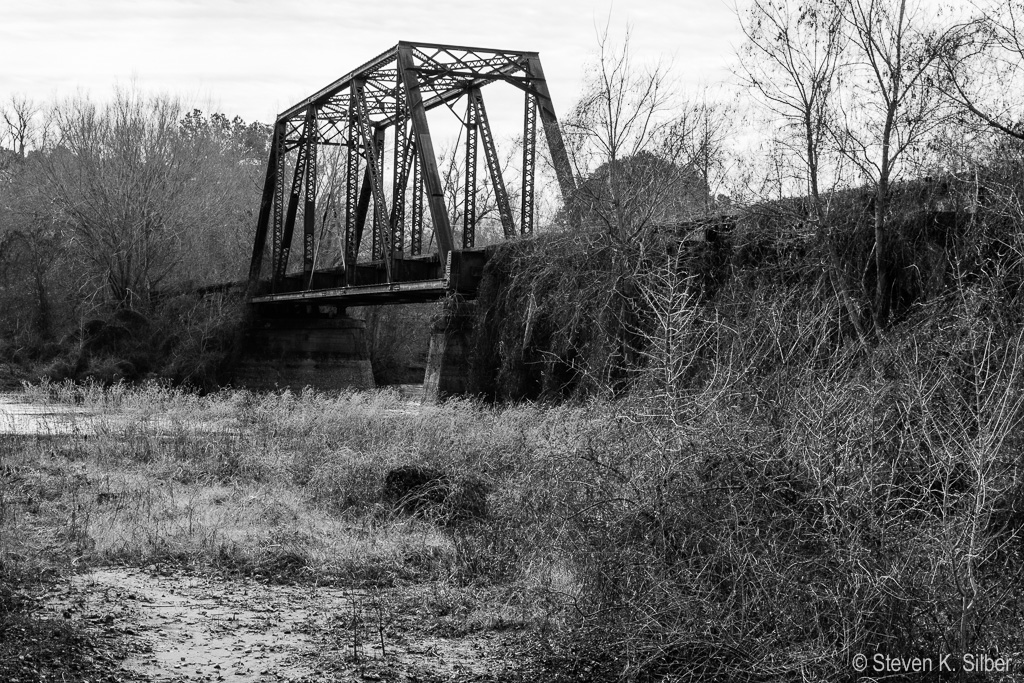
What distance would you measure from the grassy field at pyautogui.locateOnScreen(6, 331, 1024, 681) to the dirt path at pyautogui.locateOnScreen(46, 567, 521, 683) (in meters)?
0.39

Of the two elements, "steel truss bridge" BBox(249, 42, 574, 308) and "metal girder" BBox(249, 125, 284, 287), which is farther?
"metal girder" BBox(249, 125, 284, 287)

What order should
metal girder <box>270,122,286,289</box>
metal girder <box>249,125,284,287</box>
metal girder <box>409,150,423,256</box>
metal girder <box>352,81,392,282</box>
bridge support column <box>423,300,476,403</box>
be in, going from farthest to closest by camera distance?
metal girder <box>249,125,284,287</box> → metal girder <box>270,122,286,289</box> → metal girder <box>409,150,423,256</box> → metal girder <box>352,81,392,282</box> → bridge support column <box>423,300,476,403</box>

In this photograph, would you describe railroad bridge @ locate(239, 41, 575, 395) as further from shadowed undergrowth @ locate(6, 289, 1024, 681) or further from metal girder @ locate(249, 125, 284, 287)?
shadowed undergrowth @ locate(6, 289, 1024, 681)

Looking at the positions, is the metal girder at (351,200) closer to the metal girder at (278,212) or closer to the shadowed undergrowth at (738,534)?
the metal girder at (278,212)

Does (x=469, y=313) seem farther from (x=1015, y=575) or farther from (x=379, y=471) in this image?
(x=1015, y=575)

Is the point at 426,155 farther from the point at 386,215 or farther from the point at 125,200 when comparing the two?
the point at 125,200

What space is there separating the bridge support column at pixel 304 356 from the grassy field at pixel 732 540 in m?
28.4

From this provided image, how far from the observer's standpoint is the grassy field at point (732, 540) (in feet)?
20.0

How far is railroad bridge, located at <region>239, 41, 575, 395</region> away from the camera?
2323cm

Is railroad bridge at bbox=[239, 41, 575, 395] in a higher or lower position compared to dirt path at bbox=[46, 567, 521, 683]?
higher

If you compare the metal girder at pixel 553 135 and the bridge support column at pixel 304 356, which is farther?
the bridge support column at pixel 304 356

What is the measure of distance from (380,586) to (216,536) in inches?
89.4

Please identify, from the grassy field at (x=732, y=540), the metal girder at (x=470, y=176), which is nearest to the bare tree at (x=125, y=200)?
the metal girder at (x=470, y=176)

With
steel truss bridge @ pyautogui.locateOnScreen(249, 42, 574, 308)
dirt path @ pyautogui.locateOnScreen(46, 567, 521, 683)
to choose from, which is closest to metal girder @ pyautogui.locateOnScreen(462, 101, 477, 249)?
steel truss bridge @ pyautogui.locateOnScreen(249, 42, 574, 308)
